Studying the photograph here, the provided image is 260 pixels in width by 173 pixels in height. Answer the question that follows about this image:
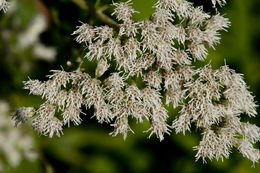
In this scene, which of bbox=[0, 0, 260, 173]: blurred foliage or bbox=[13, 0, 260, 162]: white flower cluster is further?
bbox=[0, 0, 260, 173]: blurred foliage

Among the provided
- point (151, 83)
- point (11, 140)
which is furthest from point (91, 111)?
point (151, 83)

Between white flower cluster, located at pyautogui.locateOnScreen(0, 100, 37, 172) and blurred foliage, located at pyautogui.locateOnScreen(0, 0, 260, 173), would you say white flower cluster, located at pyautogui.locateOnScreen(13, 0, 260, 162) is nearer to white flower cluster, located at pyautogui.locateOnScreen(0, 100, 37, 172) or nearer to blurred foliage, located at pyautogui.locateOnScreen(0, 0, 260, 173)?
blurred foliage, located at pyautogui.locateOnScreen(0, 0, 260, 173)

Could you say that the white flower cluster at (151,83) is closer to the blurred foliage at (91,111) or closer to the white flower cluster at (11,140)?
the blurred foliage at (91,111)

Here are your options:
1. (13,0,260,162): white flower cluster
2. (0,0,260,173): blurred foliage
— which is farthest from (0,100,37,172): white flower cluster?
(13,0,260,162): white flower cluster

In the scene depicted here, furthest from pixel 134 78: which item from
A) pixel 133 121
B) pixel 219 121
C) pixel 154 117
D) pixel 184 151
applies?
pixel 184 151

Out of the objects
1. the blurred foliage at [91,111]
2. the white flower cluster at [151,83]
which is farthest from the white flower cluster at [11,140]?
the white flower cluster at [151,83]
